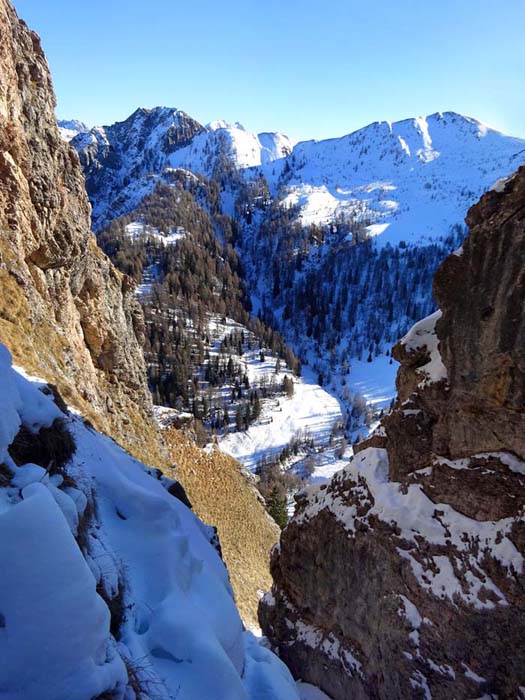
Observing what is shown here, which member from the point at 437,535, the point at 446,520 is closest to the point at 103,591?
the point at 437,535

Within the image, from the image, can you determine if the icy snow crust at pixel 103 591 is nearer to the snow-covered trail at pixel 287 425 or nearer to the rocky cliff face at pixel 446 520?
the rocky cliff face at pixel 446 520

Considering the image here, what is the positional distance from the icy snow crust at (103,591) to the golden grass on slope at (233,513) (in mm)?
15385

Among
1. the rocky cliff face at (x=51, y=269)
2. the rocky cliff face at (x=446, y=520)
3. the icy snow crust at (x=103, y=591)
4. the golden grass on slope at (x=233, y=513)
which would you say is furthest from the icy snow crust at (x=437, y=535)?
the rocky cliff face at (x=51, y=269)

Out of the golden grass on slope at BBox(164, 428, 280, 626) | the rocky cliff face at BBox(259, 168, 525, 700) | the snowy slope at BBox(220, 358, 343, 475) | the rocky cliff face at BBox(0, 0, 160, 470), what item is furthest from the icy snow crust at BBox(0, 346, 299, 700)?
the snowy slope at BBox(220, 358, 343, 475)

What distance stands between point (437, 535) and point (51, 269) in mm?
21660

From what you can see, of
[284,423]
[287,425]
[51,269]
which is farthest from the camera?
[284,423]

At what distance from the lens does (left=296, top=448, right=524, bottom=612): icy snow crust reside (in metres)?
11.5

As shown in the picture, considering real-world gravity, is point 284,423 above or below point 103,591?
below

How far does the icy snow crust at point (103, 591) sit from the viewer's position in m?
3.83

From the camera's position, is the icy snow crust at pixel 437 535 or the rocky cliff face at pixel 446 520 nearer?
the rocky cliff face at pixel 446 520

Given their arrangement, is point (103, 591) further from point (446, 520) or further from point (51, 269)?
point (51, 269)

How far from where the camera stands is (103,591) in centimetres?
597

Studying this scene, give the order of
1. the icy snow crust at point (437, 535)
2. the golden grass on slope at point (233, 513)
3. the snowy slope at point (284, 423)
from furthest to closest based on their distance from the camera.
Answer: the snowy slope at point (284, 423) → the golden grass on slope at point (233, 513) → the icy snow crust at point (437, 535)

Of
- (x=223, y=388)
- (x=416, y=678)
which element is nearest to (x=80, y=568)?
(x=416, y=678)
